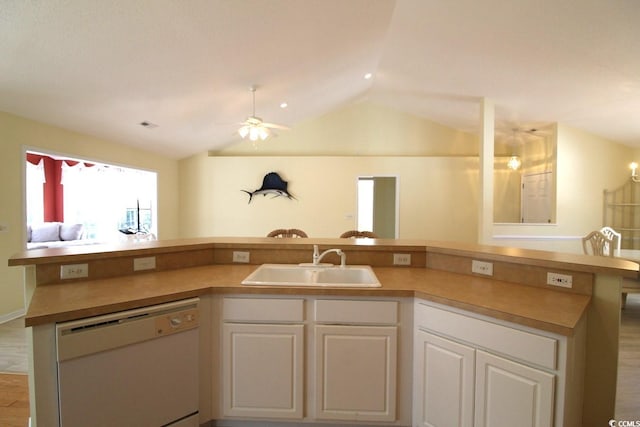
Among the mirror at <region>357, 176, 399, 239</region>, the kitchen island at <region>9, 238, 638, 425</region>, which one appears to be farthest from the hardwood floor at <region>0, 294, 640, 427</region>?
the mirror at <region>357, 176, 399, 239</region>

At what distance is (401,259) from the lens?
81.9 inches

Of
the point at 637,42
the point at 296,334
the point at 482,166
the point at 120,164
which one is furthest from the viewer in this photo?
the point at 120,164

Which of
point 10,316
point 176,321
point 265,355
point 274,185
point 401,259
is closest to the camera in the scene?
point 176,321

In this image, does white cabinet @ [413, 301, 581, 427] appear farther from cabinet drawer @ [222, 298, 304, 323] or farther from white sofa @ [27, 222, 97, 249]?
white sofa @ [27, 222, 97, 249]

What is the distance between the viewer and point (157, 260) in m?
1.92

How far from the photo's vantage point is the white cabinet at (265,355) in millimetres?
1506

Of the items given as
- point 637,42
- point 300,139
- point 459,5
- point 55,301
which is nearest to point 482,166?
point 637,42

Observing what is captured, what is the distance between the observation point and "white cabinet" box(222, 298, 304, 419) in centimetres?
151

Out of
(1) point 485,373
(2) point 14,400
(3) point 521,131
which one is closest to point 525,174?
(3) point 521,131

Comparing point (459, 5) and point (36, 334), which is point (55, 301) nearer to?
point (36, 334)

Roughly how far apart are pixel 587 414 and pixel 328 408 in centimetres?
125

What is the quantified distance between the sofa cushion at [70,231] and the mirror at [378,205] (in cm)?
624

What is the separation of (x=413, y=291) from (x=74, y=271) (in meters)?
1.88

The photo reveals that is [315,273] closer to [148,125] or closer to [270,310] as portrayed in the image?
[270,310]
